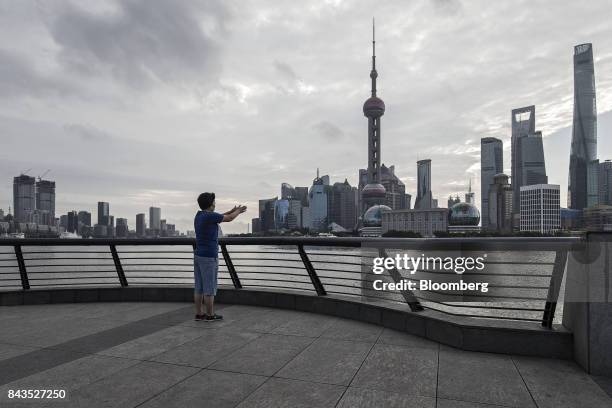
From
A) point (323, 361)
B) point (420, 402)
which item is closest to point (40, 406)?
point (323, 361)

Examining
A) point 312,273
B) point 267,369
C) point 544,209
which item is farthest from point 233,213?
point 544,209

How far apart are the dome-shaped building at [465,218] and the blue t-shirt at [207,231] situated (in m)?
135

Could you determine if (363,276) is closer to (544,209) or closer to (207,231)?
(207,231)

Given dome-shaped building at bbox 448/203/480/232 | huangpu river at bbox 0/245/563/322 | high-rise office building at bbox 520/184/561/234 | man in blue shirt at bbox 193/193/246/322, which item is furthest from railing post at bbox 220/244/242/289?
high-rise office building at bbox 520/184/561/234

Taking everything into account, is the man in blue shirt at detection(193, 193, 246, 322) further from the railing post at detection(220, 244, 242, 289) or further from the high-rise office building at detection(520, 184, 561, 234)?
the high-rise office building at detection(520, 184, 561, 234)

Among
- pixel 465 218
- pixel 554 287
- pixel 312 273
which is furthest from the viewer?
Answer: pixel 465 218

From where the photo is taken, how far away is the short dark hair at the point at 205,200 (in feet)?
A: 19.3

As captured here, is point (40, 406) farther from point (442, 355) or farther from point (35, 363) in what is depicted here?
point (442, 355)

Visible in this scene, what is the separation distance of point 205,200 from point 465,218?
136500mm

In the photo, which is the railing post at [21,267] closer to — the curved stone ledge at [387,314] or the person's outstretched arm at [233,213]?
the curved stone ledge at [387,314]

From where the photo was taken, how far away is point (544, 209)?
16650 centimetres

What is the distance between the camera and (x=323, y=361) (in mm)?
4086

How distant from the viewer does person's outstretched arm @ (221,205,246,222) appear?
19.2 ft

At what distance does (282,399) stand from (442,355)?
2.14m
